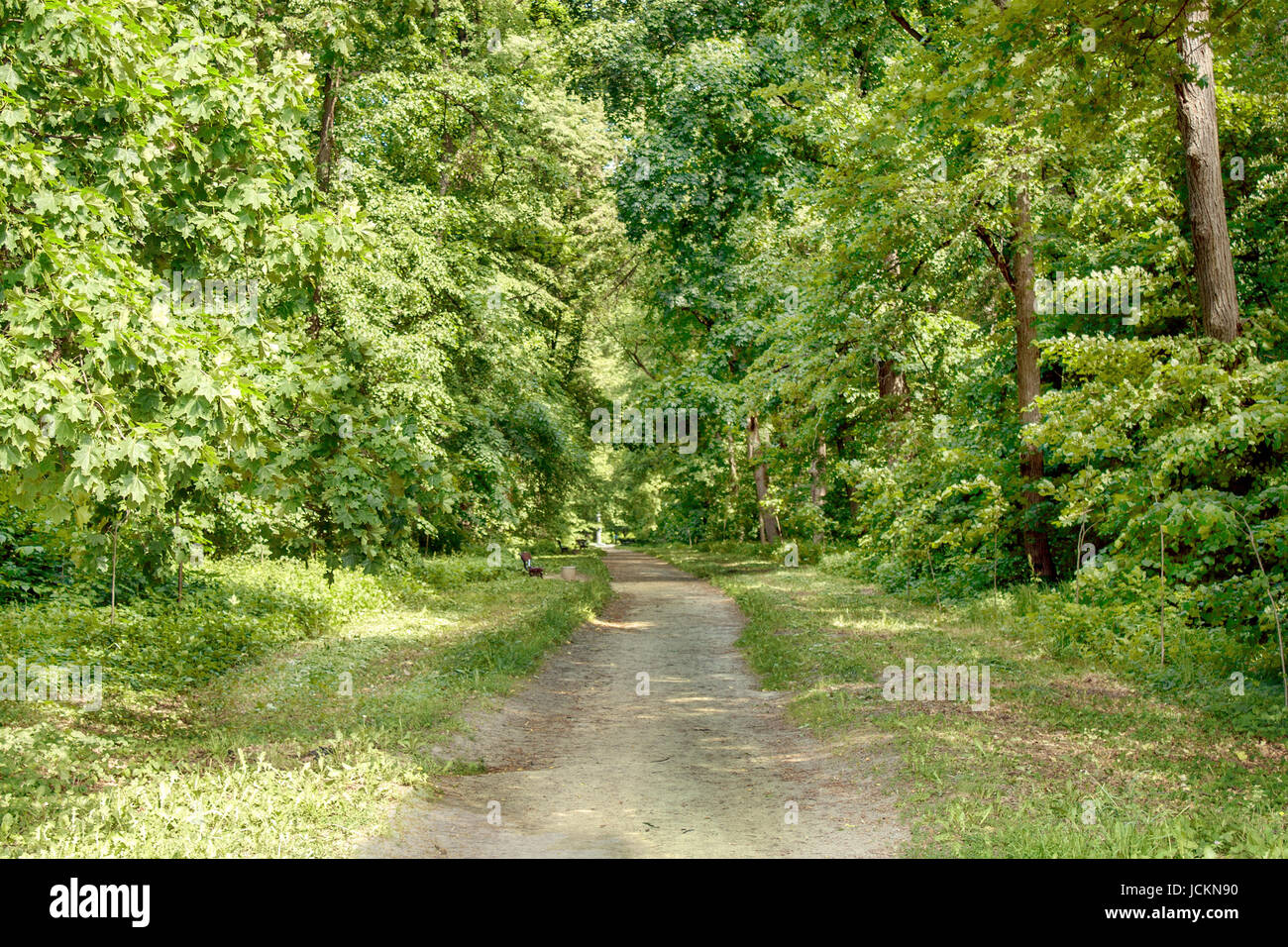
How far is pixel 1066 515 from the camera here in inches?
449

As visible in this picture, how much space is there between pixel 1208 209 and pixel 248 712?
12.3 metres

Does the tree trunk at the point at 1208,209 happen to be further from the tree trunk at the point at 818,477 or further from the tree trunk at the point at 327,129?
the tree trunk at the point at 818,477

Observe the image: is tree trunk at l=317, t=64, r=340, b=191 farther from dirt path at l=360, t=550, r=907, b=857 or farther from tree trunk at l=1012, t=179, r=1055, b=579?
tree trunk at l=1012, t=179, r=1055, b=579

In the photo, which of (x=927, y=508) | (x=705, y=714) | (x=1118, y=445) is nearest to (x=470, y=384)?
(x=927, y=508)

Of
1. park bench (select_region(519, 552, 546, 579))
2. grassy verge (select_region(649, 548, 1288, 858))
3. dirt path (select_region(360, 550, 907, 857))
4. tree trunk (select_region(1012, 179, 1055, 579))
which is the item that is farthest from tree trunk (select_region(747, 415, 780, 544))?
dirt path (select_region(360, 550, 907, 857))

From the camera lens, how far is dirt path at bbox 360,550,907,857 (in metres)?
6.70

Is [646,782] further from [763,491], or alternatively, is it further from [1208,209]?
[763,491]

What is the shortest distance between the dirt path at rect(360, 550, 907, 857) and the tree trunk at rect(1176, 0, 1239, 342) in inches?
270

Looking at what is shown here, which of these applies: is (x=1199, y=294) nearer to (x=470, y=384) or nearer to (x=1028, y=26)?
(x=1028, y=26)

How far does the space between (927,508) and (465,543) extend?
645 inches

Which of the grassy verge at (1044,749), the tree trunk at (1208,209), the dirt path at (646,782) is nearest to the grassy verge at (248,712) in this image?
the dirt path at (646,782)

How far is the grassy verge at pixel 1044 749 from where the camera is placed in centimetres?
598

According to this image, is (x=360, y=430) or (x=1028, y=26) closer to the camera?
(x=1028, y=26)

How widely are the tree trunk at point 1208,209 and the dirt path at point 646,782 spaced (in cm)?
686
